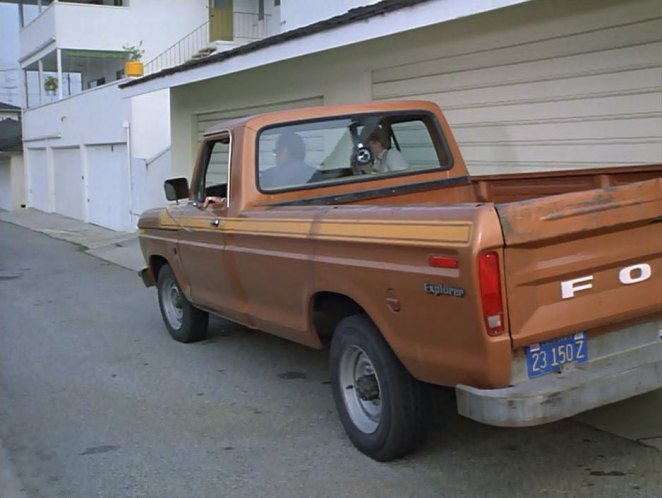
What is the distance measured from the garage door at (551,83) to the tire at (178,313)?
3.60 metres

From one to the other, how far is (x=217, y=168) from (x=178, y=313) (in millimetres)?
1875

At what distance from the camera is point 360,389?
500cm

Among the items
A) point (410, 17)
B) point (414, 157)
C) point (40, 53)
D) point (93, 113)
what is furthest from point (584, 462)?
point (40, 53)

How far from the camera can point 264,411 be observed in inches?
240

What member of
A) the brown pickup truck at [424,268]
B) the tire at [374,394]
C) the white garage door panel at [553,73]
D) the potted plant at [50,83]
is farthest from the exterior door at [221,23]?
the tire at [374,394]

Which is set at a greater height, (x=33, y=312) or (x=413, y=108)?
(x=413, y=108)

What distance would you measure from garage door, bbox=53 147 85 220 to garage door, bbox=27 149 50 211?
1.12 m

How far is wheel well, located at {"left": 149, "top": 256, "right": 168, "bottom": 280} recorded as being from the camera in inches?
325

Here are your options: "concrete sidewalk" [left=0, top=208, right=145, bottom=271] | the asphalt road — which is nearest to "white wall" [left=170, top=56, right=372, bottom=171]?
"concrete sidewalk" [left=0, top=208, right=145, bottom=271]

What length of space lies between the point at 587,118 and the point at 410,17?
1.99m

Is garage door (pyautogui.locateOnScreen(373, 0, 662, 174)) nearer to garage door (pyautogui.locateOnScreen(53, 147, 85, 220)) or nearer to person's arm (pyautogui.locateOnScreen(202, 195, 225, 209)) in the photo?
person's arm (pyautogui.locateOnScreen(202, 195, 225, 209))

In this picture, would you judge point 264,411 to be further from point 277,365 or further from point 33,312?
point 33,312

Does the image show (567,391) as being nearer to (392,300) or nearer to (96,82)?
(392,300)

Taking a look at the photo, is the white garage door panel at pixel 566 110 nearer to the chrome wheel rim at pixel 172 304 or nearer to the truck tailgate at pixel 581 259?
the truck tailgate at pixel 581 259
